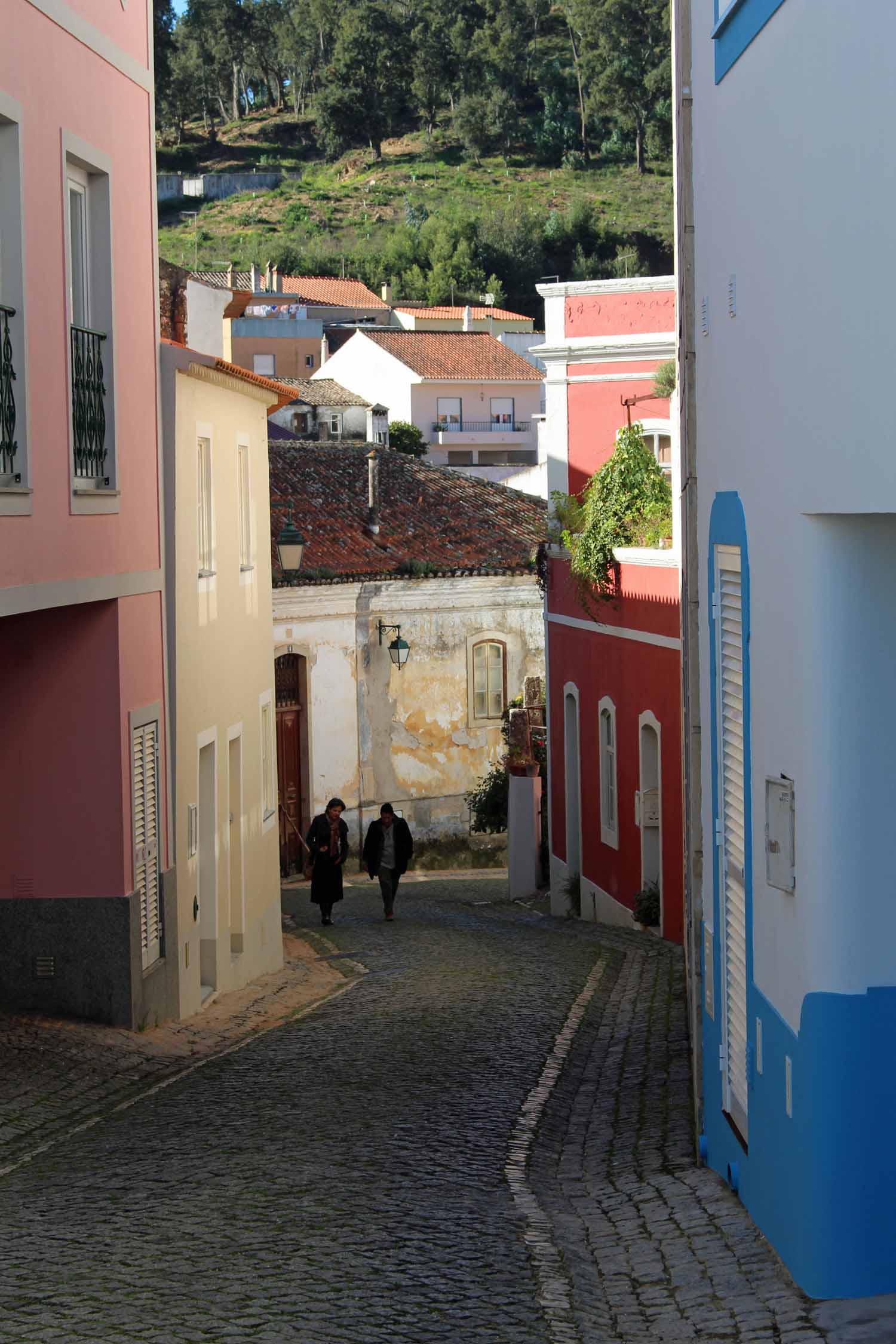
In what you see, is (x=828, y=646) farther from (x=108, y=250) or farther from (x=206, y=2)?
(x=206, y=2)

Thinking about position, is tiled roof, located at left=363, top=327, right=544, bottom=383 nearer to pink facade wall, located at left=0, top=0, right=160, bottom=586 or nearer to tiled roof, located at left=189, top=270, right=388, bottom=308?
tiled roof, located at left=189, top=270, right=388, bottom=308

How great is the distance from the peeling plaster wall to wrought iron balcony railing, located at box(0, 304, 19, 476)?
17.5m

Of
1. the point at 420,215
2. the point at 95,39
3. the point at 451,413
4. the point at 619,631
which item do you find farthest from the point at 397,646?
the point at 420,215

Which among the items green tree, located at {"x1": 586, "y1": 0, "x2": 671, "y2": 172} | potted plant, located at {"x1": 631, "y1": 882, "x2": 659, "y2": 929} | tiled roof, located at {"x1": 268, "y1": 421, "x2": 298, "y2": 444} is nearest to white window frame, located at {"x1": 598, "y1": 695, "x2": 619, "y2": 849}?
potted plant, located at {"x1": 631, "y1": 882, "x2": 659, "y2": 929}

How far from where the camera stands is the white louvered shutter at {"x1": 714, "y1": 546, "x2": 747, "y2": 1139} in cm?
713

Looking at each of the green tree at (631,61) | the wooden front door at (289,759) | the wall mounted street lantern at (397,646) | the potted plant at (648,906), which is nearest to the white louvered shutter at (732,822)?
the potted plant at (648,906)

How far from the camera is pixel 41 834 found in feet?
38.1

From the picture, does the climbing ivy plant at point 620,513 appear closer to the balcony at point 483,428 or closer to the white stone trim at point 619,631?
the white stone trim at point 619,631

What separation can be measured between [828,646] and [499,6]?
462 ft

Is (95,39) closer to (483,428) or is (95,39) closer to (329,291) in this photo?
(483,428)

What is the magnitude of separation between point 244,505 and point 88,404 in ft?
19.0

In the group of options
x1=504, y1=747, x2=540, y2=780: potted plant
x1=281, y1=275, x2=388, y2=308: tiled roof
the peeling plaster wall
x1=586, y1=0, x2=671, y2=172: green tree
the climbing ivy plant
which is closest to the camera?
the climbing ivy plant

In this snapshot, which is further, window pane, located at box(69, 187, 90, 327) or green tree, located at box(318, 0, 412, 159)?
green tree, located at box(318, 0, 412, 159)

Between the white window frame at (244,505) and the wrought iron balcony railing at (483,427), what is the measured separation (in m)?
56.1
